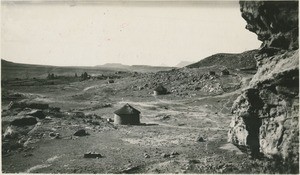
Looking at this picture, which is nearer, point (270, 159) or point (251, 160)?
point (270, 159)

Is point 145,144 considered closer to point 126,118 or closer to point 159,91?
point 126,118

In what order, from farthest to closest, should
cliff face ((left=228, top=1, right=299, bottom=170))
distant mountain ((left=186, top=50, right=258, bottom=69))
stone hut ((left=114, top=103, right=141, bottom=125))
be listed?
distant mountain ((left=186, top=50, right=258, bottom=69)) < stone hut ((left=114, top=103, right=141, bottom=125)) < cliff face ((left=228, top=1, right=299, bottom=170))

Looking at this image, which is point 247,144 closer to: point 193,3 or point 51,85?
point 193,3

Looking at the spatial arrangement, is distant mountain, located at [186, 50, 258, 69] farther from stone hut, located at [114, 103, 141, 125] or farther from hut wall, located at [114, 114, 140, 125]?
hut wall, located at [114, 114, 140, 125]

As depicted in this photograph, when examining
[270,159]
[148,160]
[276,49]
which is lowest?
[148,160]

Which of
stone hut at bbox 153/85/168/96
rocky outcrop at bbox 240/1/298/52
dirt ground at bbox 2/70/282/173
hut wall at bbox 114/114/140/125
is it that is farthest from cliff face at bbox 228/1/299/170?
stone hut at bbox 153/85/168/96

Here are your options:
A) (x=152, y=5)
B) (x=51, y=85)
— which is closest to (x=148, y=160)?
(x=152, y=5)
